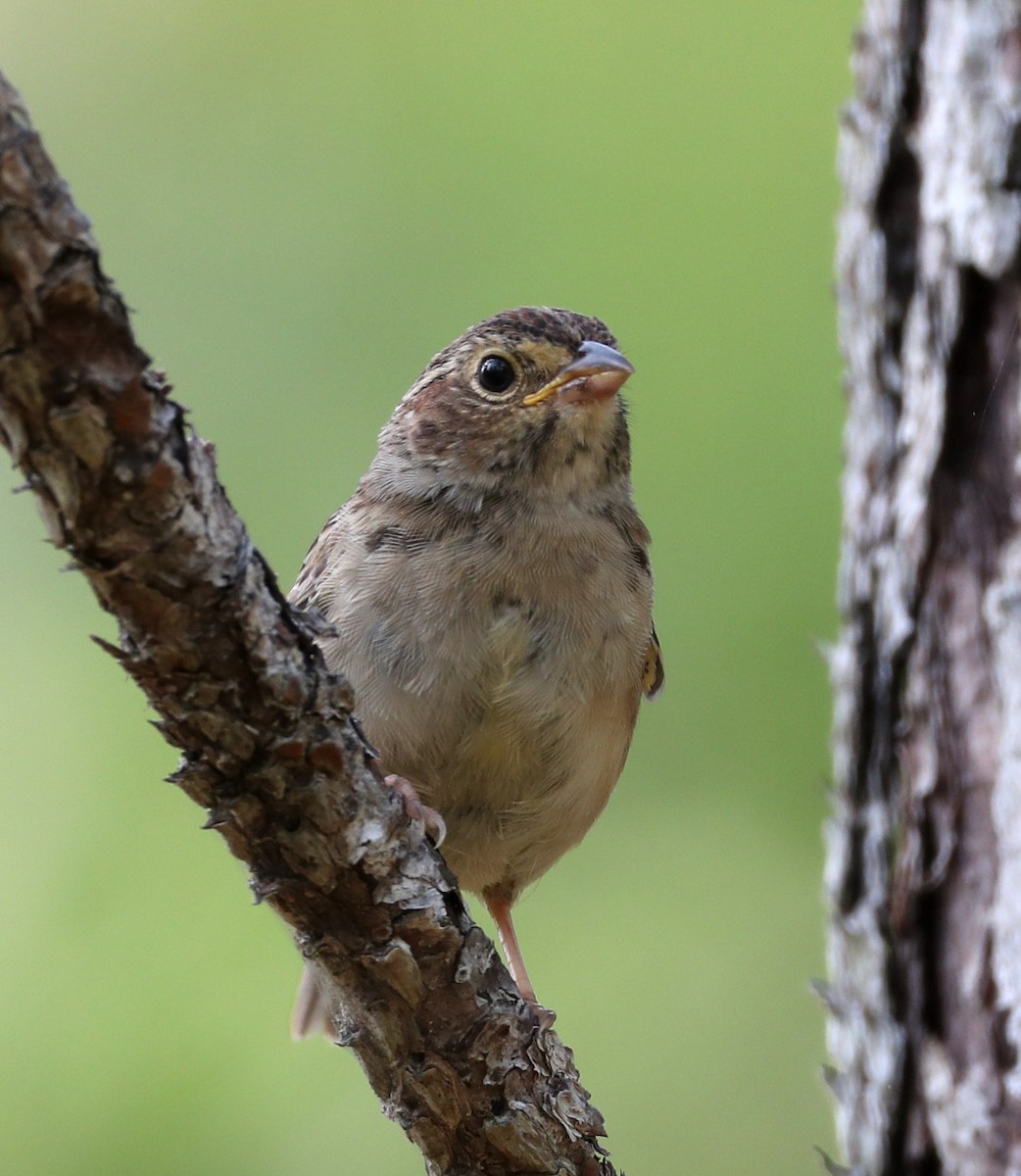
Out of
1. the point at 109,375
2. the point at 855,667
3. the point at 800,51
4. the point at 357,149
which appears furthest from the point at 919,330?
the point at 357,149

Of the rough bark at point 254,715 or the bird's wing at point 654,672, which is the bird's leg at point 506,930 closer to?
the bird's wing at point 654,672

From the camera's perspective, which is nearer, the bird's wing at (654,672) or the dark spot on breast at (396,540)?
the dark spot on breast at (396,540)

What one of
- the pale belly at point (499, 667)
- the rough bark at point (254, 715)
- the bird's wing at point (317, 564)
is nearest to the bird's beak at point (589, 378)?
the pale belly at point (499, 667)

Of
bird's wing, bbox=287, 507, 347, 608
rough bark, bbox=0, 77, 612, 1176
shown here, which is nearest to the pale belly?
bird's wing, bbox=287, 507, 347, 608

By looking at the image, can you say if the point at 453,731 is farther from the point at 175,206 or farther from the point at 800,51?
the point at 175,206

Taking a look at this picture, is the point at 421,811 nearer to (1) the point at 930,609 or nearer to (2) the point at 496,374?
(1) the point at 930,609

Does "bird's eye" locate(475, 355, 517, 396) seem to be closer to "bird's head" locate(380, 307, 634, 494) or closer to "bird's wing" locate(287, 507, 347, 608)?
"bird's head" locate(380, 307, 634, 494)

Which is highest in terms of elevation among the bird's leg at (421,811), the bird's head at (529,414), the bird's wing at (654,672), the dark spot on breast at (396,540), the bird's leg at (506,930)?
the bird's head at (529,414)

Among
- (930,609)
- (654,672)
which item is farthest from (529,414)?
(930,609)
